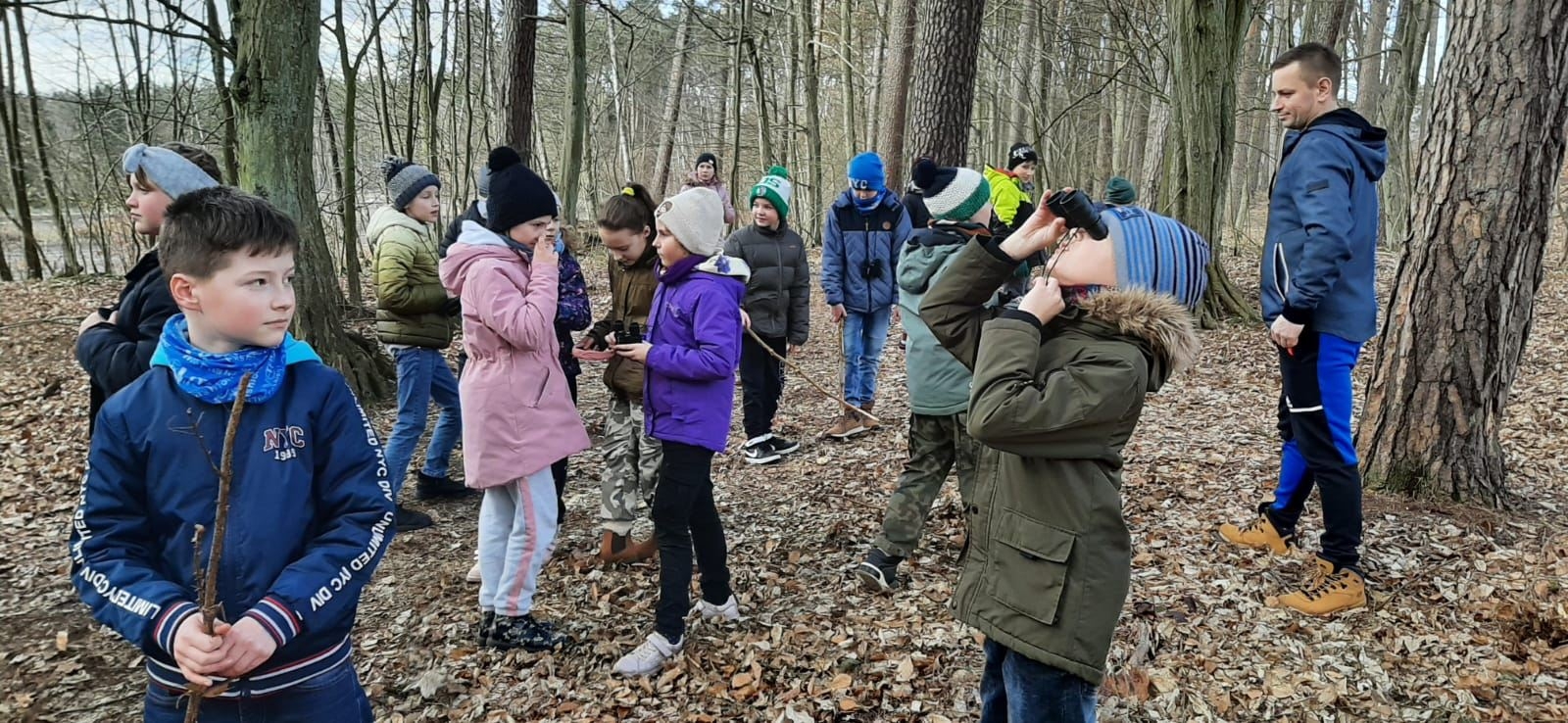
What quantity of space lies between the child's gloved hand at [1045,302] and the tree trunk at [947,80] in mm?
5984

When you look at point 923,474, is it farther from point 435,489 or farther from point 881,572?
point 435,489

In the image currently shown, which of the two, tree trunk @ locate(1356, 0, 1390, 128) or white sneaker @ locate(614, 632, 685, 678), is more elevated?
tree trunk @ locate(1356, 0, 1390, 128)

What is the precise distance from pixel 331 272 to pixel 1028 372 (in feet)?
21.8

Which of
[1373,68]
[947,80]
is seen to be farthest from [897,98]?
[1373,68]

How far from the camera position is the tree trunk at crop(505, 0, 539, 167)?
857 cm

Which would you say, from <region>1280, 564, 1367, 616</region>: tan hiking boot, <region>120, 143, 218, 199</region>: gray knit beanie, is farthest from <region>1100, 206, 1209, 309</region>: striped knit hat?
<region>120, 143, 218, 199</region>: gray knit beanie

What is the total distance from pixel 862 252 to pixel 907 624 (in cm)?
331

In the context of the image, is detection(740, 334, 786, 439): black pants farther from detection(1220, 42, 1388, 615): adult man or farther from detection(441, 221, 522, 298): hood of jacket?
detection(1220, 42, 1388, 615): adult man

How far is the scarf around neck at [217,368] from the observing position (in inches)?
69.6

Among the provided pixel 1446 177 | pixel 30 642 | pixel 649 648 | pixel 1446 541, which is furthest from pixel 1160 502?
pixel 30 642

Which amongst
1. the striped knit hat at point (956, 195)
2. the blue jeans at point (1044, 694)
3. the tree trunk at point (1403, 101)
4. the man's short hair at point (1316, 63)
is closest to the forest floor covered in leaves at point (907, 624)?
the blue jeans at point (1044, 694)

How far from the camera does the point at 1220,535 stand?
13.5ft

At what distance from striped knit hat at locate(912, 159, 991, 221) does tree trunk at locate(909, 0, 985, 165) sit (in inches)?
162

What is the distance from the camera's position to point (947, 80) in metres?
7.74
